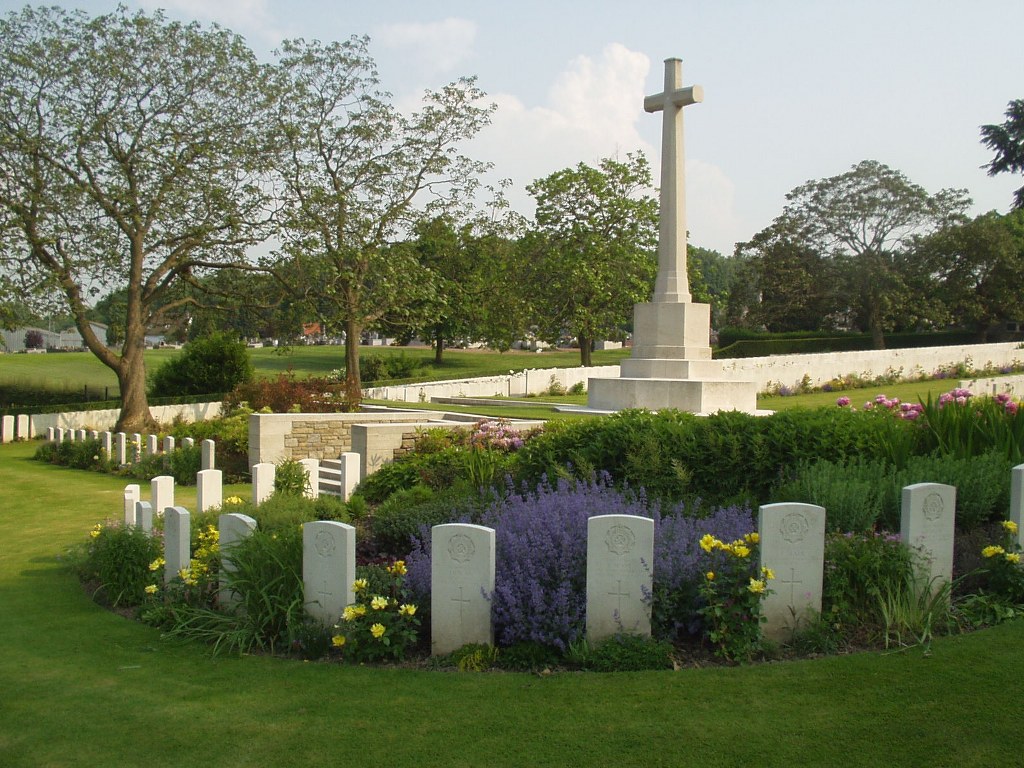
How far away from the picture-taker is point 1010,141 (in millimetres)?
34156

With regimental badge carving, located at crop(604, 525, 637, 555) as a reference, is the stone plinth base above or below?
above

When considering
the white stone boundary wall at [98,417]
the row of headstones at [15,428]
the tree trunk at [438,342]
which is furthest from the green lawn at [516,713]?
the tree trunk at [438,342]

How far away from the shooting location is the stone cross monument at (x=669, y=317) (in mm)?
14141

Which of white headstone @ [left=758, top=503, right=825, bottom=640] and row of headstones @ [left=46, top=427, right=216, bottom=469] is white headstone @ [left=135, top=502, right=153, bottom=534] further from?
row of headstones @ [left=46, top=427, right=216, bottom=469]

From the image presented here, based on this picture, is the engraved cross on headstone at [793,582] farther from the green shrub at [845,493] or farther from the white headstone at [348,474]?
the white headstone at [348,474]

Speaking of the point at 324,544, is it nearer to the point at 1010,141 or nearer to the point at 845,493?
the point at 845,493

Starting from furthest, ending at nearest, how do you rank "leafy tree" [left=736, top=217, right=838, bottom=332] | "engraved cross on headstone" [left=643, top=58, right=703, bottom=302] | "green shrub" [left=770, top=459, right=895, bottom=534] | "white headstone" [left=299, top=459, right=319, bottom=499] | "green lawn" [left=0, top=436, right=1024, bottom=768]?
"leafy tree" [left=736, top=217, right=838, bottom=332] < "engraved cross on headstone" [left=643, top=58, right=703, bottom=302] < "white headstone" [left=299, top=459, right=319, bottom=499] < "green shrub" [left=770, top=459, right=895, bottom=534] < "green lawn" [left=0, top=436, right=1024, bottom=768]

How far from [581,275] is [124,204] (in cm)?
1471

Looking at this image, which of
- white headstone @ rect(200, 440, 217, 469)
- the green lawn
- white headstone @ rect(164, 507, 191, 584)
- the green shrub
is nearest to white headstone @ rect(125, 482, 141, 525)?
white headstone @ rect(164, 507, 191, 584)

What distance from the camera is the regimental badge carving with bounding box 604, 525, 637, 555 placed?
15.0ft

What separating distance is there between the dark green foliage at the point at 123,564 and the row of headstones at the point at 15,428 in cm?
1663

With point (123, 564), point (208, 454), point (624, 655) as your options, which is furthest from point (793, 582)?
point (208, 454)

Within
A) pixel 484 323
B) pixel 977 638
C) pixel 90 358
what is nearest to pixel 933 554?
pixel 977 638

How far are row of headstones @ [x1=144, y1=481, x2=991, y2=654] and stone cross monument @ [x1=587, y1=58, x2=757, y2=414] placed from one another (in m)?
9.00
